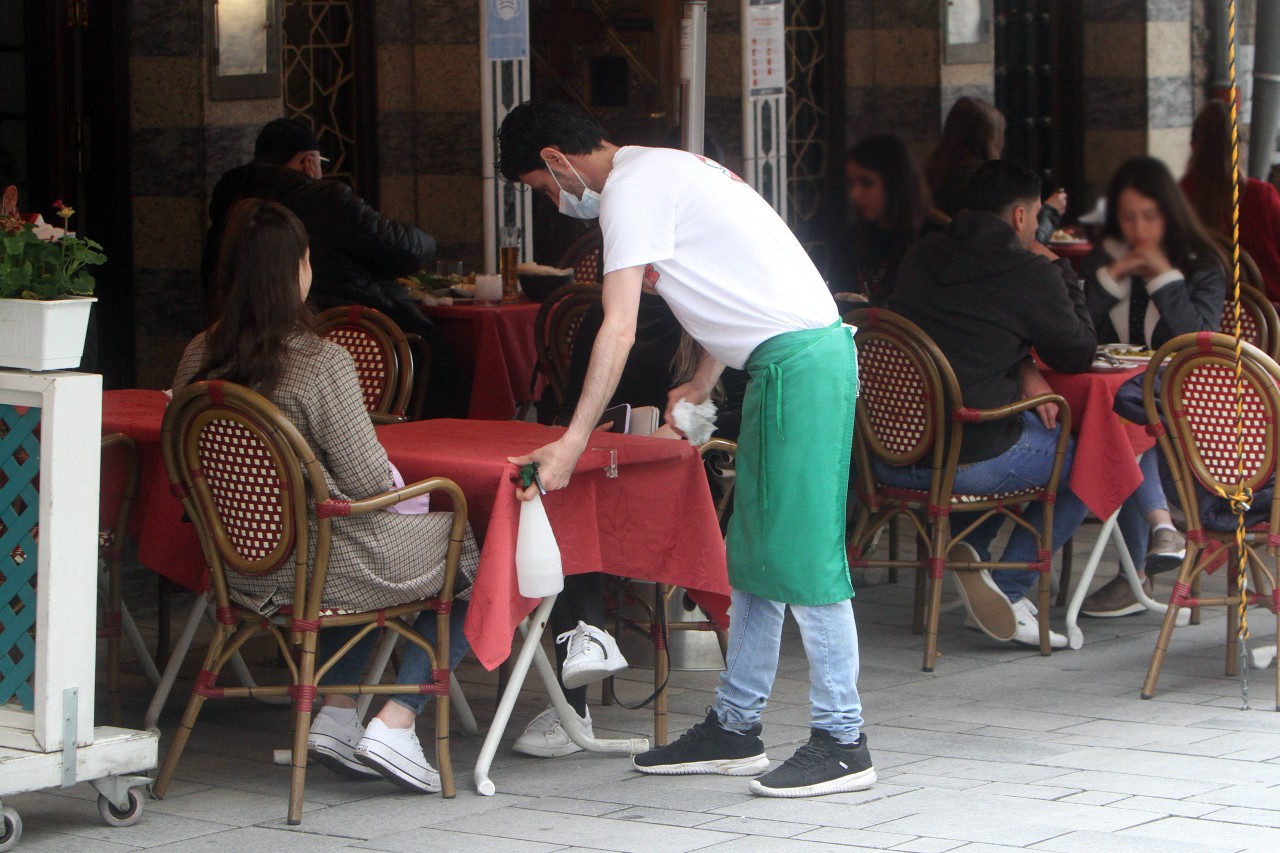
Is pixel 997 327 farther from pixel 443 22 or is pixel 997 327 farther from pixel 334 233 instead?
pixel 443 22

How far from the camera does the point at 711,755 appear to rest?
4.25 m

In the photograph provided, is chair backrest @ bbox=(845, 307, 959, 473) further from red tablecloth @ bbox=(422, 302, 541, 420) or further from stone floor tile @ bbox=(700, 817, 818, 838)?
red tablecloth @ bbox=(422, 302, 541, 420)

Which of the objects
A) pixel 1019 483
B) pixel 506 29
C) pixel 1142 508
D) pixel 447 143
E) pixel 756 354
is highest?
pixel 506 29

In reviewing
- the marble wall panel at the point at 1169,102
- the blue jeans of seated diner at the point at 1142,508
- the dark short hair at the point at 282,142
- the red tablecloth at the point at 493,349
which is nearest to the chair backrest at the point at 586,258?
the red tablecloth at the point at 493,349

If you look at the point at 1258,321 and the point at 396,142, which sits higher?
the point at 396,142

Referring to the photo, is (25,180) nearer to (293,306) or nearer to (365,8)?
(365,8)

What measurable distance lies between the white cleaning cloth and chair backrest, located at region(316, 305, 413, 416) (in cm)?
135

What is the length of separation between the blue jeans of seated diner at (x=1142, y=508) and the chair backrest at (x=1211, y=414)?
2.66ft

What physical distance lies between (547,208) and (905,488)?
17.1 ft

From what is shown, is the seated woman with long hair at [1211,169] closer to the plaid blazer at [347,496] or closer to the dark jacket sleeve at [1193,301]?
the dark jacket sleeve at [1193,301]

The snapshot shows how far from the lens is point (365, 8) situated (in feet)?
31.2

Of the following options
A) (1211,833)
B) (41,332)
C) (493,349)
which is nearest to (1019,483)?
(1211,833)

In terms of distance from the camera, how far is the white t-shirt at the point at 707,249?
394 centimetres

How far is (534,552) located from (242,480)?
0.64 metres
